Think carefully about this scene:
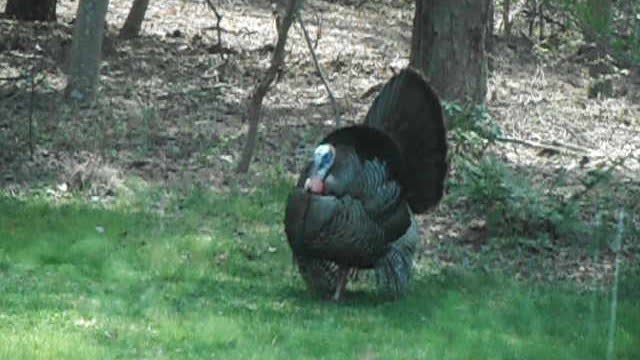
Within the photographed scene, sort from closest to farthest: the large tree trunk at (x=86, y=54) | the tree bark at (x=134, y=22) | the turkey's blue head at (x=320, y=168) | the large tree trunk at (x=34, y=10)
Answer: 1. the turkey's blue head at (x=320, y=168)
2. the large tree trunk at (x=86, y=54)
3. the tree bark at (x=134, y=22)
4. the large tree trunk at (x=34, y=10)

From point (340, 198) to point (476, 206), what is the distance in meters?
3.06

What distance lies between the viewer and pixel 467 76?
13789 millimetres

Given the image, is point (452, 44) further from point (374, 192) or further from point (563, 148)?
point (374, 192)

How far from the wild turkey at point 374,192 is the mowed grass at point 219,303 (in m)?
0.28

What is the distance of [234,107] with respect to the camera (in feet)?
49.2

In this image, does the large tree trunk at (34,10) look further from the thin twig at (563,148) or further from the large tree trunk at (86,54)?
the thin twig at (563,148)

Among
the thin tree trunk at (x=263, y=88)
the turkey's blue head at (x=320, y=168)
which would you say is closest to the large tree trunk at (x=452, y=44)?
the thin tree trunk at (x=263, y=88)

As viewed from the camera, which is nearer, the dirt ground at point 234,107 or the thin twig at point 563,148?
the dirt ground at point 234,107

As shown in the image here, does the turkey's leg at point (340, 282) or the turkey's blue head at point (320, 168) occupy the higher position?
the turkey's blue head at point (320, 168)

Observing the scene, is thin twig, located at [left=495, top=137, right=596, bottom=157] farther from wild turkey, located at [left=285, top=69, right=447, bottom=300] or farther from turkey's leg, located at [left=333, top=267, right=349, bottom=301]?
turkey's leg, located at [left=333, top=267, right=349, bottom=301]

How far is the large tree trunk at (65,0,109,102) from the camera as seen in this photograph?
46.9ft

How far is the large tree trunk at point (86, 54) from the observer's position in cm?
1430

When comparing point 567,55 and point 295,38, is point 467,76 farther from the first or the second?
point 567,55

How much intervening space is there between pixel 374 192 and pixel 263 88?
3474 mm
